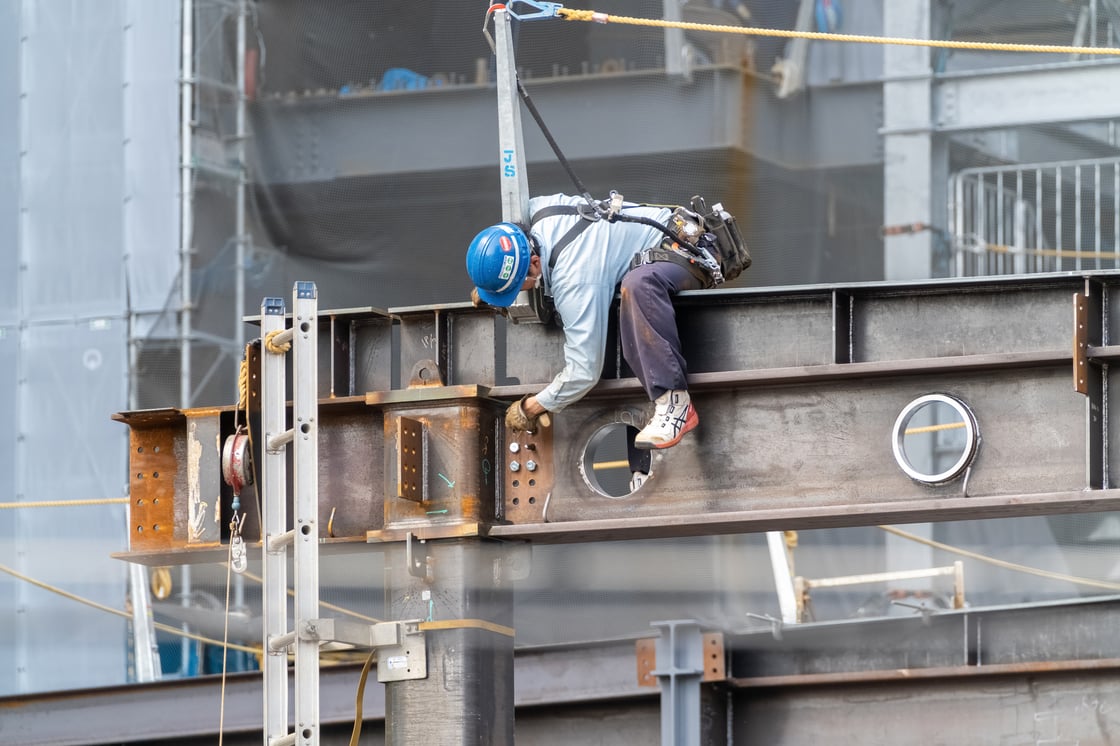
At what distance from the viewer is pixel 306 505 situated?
814cm

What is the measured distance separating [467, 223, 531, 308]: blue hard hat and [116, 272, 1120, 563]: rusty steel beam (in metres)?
0.57

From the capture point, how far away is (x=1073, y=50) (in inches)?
375

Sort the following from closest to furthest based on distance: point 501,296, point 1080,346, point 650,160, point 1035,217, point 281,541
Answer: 1. point 1080,346
2. point 281,541
3. point 501,296
4. point 650,160
5. point 1035,217

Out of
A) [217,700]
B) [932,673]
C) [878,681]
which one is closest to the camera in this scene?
[932,673]

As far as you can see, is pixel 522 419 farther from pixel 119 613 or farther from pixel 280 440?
pixel 119 613

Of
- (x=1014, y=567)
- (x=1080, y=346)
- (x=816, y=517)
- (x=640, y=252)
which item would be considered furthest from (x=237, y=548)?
(x=1014, y=567)

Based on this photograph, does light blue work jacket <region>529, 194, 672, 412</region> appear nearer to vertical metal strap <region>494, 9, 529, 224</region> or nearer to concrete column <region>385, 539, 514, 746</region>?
vertical metal strap <region>494, 9, 529, 224</region>

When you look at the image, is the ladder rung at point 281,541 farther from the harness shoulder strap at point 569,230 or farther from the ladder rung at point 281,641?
the harness shoulder strap at point 569,230

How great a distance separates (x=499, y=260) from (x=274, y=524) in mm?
1482

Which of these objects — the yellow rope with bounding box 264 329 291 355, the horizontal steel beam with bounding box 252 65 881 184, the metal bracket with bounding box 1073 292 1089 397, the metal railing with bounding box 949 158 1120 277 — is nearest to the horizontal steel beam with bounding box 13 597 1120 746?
the metal bracket with bounding box 1073 292 1089 397

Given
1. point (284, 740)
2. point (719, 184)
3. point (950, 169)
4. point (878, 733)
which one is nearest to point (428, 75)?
point (719, 184)

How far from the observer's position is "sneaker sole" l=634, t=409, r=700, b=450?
8.30 meters

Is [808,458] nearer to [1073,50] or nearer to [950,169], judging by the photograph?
[1073,50]

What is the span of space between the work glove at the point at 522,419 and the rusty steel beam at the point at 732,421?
7 centimetres
